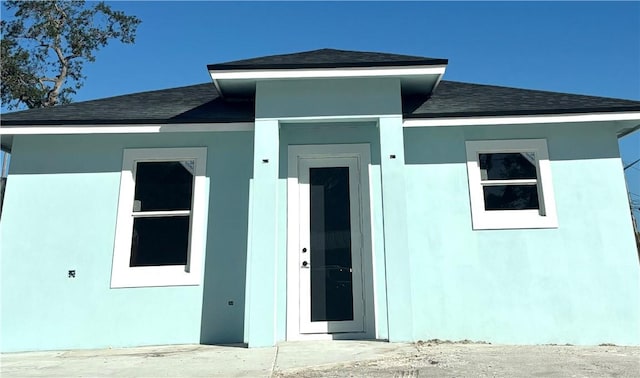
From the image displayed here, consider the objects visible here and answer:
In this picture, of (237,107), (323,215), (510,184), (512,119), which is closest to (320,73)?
(237,107)

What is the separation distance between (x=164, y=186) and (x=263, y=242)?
2222mm

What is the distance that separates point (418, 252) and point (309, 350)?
233 cm

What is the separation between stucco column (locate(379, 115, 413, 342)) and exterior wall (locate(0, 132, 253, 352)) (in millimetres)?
2258

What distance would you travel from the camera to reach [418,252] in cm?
633

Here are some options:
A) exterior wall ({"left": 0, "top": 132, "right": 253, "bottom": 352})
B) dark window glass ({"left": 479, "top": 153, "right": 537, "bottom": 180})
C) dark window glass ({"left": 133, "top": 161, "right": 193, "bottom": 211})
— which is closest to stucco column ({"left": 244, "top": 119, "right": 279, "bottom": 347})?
exterior wall ({"left": 0, "top": 132, "right": 253, "bottom": 352})

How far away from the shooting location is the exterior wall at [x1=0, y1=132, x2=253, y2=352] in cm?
607

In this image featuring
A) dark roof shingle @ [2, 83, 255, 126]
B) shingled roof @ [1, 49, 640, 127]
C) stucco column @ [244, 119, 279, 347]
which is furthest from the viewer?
dark roof shingle @ [2, 83, 255, 126]

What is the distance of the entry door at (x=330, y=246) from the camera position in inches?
242

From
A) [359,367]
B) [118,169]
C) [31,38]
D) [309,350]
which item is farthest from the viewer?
[31,38]

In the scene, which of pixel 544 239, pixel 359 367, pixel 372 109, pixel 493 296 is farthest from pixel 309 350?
pixel 544 239

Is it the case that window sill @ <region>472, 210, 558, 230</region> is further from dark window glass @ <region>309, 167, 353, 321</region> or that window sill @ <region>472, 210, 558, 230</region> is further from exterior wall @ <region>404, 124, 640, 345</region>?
dark window glass @ <region>309, 167, 353, 321</region>

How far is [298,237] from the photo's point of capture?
6.40m

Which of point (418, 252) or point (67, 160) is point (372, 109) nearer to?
point (418, 252)

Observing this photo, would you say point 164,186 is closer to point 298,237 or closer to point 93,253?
point 93,253
